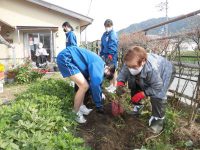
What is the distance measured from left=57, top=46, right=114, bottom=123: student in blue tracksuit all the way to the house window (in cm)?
1212

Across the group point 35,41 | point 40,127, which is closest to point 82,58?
point 40,127

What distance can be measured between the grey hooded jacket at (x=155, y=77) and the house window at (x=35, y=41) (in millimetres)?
12999

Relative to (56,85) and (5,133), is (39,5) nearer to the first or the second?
(56,85)

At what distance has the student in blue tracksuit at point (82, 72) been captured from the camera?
13.6 feet

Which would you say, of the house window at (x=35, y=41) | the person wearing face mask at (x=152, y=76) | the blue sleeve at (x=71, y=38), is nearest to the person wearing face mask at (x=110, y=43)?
the blue sleeve at (x=71, y=38)

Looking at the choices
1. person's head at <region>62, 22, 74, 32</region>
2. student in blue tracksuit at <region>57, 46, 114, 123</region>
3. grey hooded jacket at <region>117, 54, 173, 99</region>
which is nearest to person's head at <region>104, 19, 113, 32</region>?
person's head at <region>62, 22, 74, 32</region>

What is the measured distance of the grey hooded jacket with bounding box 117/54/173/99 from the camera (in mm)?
3518

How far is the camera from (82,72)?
4.40 meters

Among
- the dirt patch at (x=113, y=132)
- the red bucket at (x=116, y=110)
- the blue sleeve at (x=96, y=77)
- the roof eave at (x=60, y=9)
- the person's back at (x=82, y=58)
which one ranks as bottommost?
the dirt patch at (x=113, y=132)

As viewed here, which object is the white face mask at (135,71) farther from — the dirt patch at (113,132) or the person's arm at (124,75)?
the dirt patch at (113,132)

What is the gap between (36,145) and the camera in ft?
8.91

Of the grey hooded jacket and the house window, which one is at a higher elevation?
the house window

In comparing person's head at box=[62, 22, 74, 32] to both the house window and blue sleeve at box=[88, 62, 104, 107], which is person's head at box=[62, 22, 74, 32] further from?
the house window

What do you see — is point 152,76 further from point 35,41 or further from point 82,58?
point 35,41
